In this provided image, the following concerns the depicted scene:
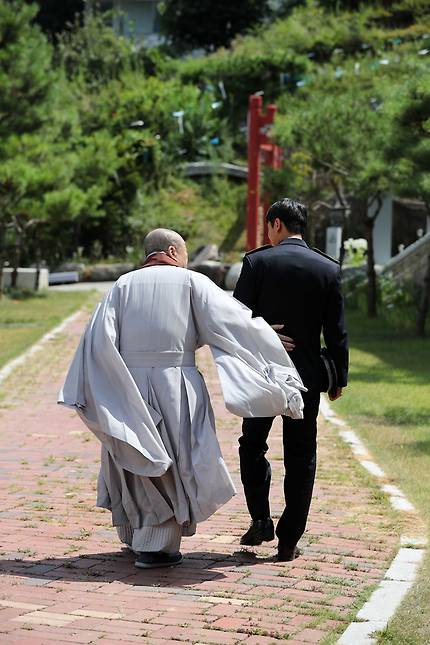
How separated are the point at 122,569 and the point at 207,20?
44.7 meters

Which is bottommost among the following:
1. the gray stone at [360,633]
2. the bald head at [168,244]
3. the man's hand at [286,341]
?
the gray stone at [360,633]

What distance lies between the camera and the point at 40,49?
81.5 ft

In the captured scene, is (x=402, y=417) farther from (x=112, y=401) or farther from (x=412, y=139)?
(x=112, y=401)

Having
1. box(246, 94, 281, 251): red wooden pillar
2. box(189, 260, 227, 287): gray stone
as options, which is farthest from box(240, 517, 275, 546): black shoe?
box(189, 260, 227, 287): gray stone

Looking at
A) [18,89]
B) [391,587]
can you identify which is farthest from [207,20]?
[391,587]

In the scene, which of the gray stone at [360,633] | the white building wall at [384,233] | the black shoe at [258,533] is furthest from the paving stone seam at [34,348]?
the white building wall at [384,233]

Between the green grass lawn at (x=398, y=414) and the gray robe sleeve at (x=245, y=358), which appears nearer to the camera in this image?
the green grass lawn at (x=398, y=414)

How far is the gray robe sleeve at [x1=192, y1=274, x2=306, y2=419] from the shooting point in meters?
5.91

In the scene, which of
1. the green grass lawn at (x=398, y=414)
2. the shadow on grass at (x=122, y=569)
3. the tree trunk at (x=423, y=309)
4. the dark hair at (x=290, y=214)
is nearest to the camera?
the green grass lawn at (x=398, y=414)

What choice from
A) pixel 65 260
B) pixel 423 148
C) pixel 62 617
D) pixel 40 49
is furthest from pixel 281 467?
pixel 65 260

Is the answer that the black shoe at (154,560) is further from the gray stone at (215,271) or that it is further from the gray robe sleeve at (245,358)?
the gray stone at (215,271)

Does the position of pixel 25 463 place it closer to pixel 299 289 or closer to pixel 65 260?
pixel 299 289

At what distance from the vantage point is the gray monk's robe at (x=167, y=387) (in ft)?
19.5

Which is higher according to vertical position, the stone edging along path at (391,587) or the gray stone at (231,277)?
the gray stone at (231,277)
